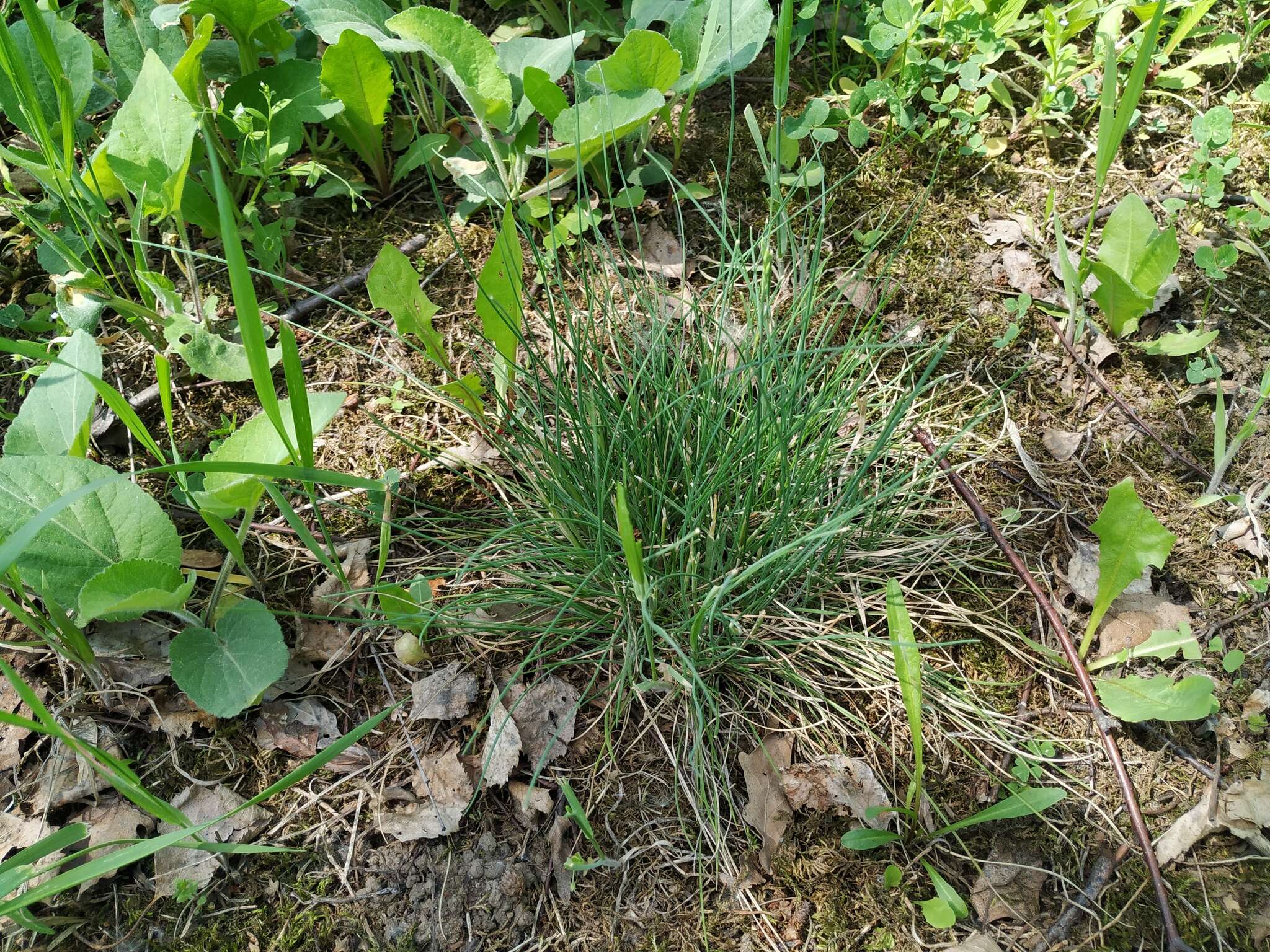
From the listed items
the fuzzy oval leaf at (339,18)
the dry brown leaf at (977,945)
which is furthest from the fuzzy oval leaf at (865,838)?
the fuzzy oval leaf at (339,18)

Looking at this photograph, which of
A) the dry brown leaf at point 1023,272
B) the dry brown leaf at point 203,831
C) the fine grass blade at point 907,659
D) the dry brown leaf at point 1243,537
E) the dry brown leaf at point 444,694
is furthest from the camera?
the dry brown leaf at point 1023,272

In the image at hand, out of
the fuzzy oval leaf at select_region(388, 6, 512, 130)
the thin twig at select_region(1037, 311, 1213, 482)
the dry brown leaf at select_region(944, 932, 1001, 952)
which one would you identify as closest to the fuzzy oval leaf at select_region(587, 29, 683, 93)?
the fuzzy oval leaf at select_region(388, 6, 512, 130)

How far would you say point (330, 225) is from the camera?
5.75 feet

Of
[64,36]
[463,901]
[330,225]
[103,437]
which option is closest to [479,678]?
[463,901]

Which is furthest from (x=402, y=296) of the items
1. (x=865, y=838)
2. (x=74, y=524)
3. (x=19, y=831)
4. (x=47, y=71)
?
(x=865, y=838)

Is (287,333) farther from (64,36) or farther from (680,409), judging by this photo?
(64,36)

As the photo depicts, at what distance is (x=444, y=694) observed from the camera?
128 centimetres

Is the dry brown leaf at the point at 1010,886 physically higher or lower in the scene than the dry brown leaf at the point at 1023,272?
lower

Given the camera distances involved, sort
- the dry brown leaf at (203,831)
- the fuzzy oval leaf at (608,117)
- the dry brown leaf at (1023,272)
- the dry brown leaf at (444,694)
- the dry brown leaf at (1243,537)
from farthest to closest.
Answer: the dry brown leaf at (1023,272)
the fuzzy oval leaf at (608,117)
the dry brown leaf at (1243,537)
the dry brown leaf at (444,694)
the dry brown leaf at (203,831)

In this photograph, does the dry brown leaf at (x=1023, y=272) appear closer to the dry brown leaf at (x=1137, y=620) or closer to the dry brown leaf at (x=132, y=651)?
the dry brown leaf at (x=1137, y=620)

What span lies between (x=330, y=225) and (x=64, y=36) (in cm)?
51

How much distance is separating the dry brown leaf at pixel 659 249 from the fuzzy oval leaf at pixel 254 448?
736 millimetres

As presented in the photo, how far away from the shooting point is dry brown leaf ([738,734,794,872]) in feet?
3.88

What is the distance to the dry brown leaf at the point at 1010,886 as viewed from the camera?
3.71 ft
